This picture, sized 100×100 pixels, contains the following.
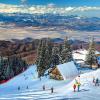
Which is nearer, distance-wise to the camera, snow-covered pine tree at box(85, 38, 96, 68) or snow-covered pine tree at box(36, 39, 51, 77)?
snow-covered pine tree at box(85, 38, 96, 68)

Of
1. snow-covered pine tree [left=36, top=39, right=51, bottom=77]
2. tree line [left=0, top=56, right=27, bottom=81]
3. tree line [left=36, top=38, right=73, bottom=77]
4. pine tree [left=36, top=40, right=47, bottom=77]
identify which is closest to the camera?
tree line [left=36, top=38, right=73, bottom=77]

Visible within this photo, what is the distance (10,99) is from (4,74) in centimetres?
7084

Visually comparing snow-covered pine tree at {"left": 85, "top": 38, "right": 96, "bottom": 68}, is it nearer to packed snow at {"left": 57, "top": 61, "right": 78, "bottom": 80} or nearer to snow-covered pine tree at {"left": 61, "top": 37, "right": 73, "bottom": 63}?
snow-covered pine tree at {"left": 61, "top": 37, "right": 73, "bottom": 63}

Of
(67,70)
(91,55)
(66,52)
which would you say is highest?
(66,52)

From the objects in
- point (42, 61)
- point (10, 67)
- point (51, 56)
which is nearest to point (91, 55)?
point (51, 56)

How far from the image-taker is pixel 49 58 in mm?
110125

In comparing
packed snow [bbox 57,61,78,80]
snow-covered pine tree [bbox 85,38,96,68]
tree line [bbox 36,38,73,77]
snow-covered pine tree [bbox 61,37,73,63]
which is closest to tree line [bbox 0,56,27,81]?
tree line [bbox 36,38,73,77]

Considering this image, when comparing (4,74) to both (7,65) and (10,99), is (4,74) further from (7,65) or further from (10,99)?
(10,99)

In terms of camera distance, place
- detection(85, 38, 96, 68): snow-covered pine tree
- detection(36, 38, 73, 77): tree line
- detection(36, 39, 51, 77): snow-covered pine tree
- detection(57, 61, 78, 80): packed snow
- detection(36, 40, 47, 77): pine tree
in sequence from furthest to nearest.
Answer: detection(36, 39, 51, 77): snow-covered pine tree, detection(36, 40, 47, 77): pine tree, detection(85, 38, 96, 68): snow-covered pine tree, detection(36, 38, 73, 77): tree line, detection(57, 61, 78, 80): packed snow

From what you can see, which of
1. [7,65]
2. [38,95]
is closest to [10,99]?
[38,95]

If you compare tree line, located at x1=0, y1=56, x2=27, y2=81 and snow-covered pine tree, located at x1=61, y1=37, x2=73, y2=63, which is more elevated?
snow-covered pine tree, located at x1=61, y1=37, x2=73, y2=63

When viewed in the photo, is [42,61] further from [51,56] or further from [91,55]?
[91,55]

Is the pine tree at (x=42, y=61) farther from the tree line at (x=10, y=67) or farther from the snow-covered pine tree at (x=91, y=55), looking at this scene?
the tree line at (x=10, y=67)

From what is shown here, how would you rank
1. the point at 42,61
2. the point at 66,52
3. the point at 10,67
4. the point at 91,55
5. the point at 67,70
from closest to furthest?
1. the point at 67,70
2. the point at 66,52
3. the point at 42,61
4. the point at 91,55
5. the point at 10,67
